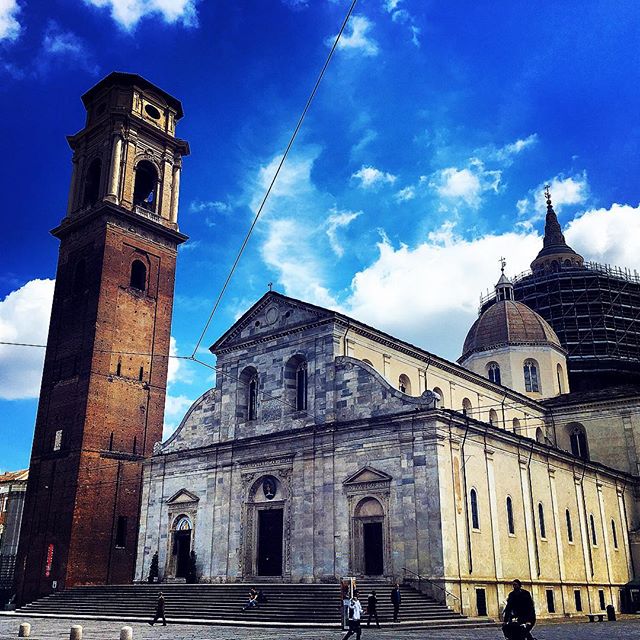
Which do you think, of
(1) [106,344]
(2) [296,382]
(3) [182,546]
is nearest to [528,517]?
(2) [296,382]

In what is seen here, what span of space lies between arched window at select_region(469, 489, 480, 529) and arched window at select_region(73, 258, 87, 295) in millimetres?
26363

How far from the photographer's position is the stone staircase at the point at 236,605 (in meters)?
27.2

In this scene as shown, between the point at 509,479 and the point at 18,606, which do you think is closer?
the point at 509,479

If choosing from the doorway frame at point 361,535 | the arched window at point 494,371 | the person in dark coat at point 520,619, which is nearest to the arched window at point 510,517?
the doorway frame at point 361,535

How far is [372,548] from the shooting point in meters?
31.5

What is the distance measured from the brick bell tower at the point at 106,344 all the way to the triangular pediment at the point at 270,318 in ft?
21.0

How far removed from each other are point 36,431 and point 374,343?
21.0 meters

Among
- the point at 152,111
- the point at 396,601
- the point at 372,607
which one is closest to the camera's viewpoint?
the point at 372,607

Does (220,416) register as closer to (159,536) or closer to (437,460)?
(159,536)

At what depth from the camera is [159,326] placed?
4659 cm

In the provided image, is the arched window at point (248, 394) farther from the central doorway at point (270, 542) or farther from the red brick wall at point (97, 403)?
the red brick wall at point (97, 403)

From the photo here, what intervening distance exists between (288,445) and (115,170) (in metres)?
21.6

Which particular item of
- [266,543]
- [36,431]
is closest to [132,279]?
[36,431]

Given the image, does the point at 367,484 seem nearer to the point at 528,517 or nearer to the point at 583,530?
the point at 528,517
